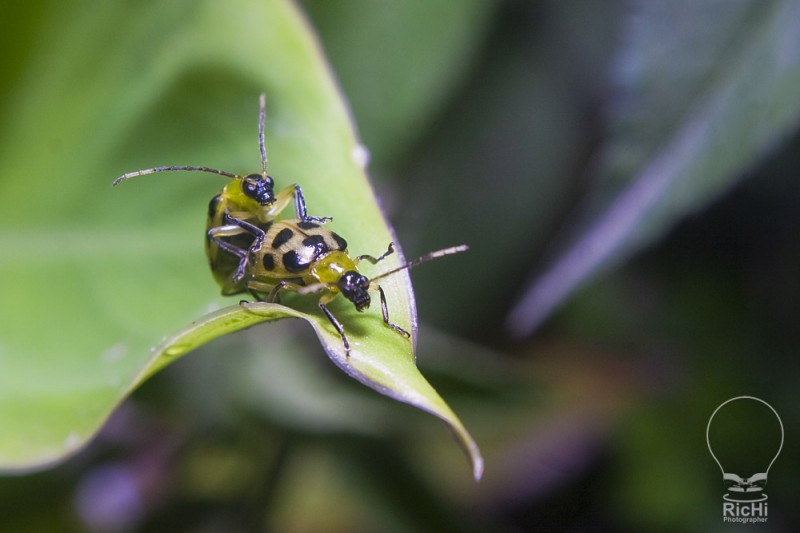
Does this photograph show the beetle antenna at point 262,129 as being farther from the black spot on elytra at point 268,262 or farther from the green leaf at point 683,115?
the green leaf at point 683,115

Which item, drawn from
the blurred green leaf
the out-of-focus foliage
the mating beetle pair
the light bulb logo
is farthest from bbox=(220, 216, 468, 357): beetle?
the light bulb logo

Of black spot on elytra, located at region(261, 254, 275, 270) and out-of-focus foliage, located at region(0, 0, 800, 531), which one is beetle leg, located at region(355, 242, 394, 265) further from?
out-of-focus foliage, located at region(0, 0, 800, 531)

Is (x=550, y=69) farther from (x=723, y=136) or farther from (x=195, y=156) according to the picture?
(x=195, y=156)

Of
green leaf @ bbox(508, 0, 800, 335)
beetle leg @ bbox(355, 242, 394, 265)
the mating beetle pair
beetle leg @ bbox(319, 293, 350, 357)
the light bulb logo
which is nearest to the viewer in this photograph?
beetle leg @ bbox(319, 293, 350, 357)

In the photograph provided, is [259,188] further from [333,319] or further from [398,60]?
[398,60]

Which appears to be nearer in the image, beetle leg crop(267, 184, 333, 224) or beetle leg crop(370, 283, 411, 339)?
beetle leg crop(370, 283, 411, 339)

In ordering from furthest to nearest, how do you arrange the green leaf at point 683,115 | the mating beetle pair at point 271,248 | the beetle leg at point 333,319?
the green leaf at point 683,115
the mating beetle pair at point 271,248
the beetle leg at point 333,319

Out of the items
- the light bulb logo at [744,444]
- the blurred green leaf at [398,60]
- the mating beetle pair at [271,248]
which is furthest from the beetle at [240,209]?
the light bulb logo at [744,444]

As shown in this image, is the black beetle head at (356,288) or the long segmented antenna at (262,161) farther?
the long segmented antenna at (262,161)

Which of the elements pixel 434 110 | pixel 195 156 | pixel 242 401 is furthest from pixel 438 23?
pixel 242 401

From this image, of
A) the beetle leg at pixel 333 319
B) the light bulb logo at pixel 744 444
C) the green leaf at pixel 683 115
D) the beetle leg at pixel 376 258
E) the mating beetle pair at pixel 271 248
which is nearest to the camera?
the beetle leg at pixel 333 319
